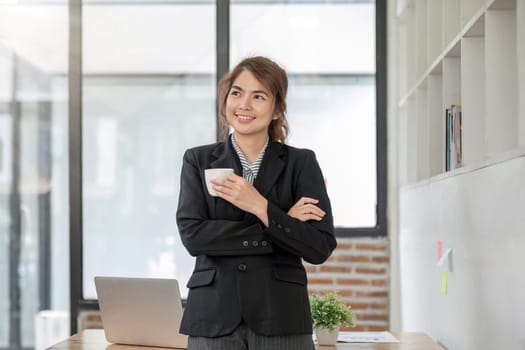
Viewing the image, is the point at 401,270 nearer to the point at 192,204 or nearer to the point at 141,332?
the point at 141,332

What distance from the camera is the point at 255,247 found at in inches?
83.7

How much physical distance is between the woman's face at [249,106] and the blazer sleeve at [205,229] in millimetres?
164

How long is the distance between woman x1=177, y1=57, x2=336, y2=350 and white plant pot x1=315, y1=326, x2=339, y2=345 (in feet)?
2.82

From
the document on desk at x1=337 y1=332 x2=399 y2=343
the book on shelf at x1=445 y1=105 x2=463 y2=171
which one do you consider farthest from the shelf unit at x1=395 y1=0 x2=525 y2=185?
the document on desk at x1=337 y1=332 x2=399 y2=343

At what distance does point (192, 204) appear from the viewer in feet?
7.42

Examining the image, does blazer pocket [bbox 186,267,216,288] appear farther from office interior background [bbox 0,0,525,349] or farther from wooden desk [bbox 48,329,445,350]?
office interior background [bbox 0,0,525,349]

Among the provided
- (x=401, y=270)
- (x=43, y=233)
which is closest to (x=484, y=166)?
(x=401, y=270)

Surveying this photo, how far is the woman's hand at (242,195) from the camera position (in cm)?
209

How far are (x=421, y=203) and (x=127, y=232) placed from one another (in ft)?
6.54

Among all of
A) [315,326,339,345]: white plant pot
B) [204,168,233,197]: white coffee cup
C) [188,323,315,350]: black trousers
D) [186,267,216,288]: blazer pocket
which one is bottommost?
[315,326,339,345]: white plant pot

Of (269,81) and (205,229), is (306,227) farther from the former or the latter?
(269,81)

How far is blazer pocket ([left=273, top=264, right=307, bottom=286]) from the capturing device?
2125mm

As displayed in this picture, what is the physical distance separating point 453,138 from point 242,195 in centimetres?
128

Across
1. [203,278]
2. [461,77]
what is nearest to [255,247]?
[203,278]
